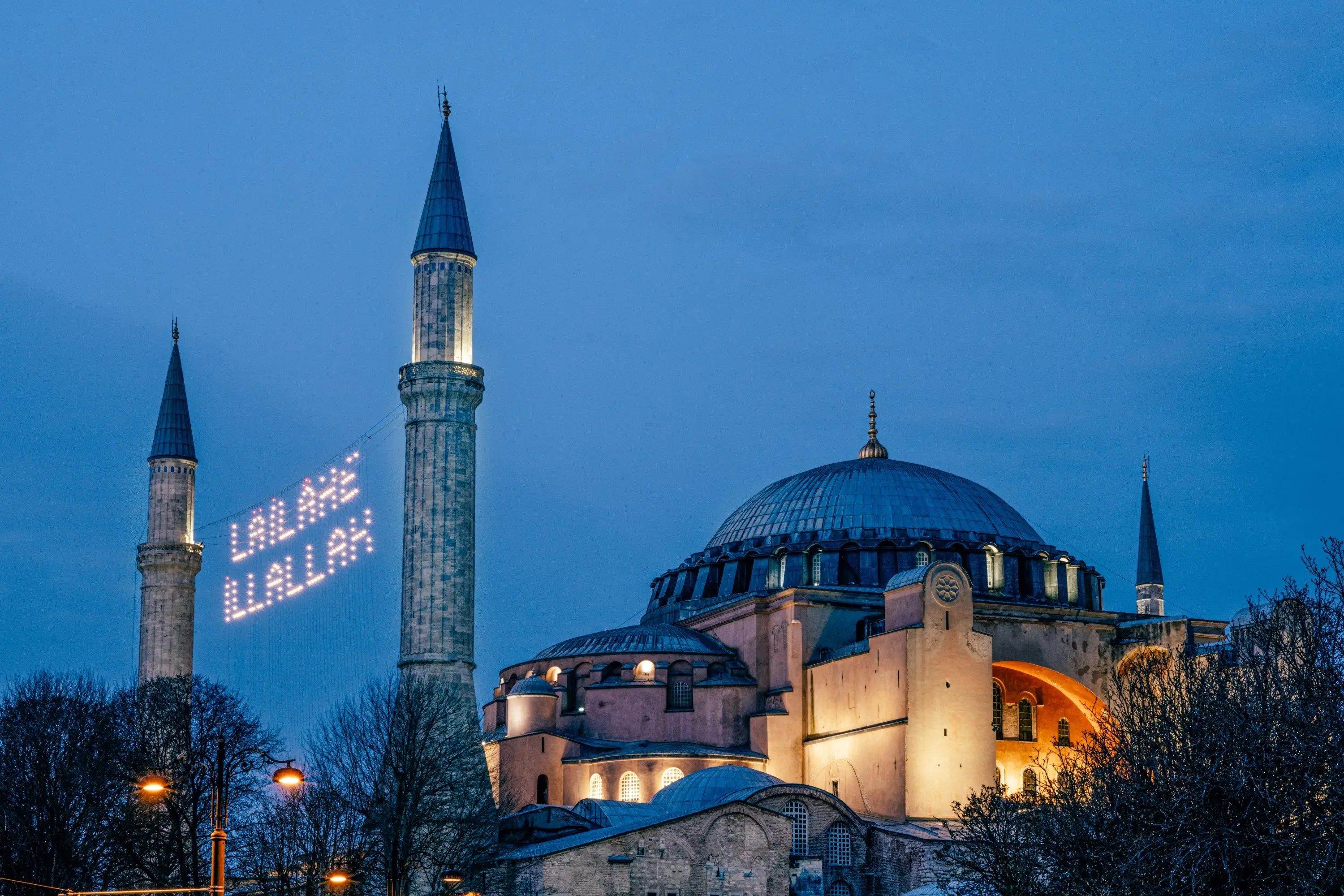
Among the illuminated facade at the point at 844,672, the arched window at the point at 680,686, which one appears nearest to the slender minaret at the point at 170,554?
the illuminated facade at the point at 844,672

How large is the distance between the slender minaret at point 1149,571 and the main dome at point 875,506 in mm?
16387

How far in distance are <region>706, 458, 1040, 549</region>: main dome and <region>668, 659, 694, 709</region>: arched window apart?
5640mm

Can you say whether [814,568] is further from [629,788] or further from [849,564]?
[629,788]

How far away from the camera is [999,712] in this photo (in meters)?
47.9

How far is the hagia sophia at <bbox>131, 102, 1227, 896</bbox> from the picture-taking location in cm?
4034

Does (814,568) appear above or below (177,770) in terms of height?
above

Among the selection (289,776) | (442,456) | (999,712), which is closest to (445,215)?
(442,456)

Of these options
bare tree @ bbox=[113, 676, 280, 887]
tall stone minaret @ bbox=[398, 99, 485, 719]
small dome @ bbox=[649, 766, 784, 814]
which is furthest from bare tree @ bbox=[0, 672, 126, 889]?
small dome @ bbox=[649, 766, 784, 814]

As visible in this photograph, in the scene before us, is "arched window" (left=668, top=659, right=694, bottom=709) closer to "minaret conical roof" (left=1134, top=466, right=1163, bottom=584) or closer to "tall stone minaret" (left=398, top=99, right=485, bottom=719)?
"tall stone minaret" (left=398, top=99, right=485, bottom=719)

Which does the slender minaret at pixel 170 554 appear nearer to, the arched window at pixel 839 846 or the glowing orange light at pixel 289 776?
the arched window at pixel 839 846

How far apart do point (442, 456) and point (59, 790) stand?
34.6 feet

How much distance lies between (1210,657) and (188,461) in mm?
30292

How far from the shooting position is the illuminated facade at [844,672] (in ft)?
140

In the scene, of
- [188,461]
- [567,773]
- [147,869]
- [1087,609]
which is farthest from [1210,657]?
[188,461]
